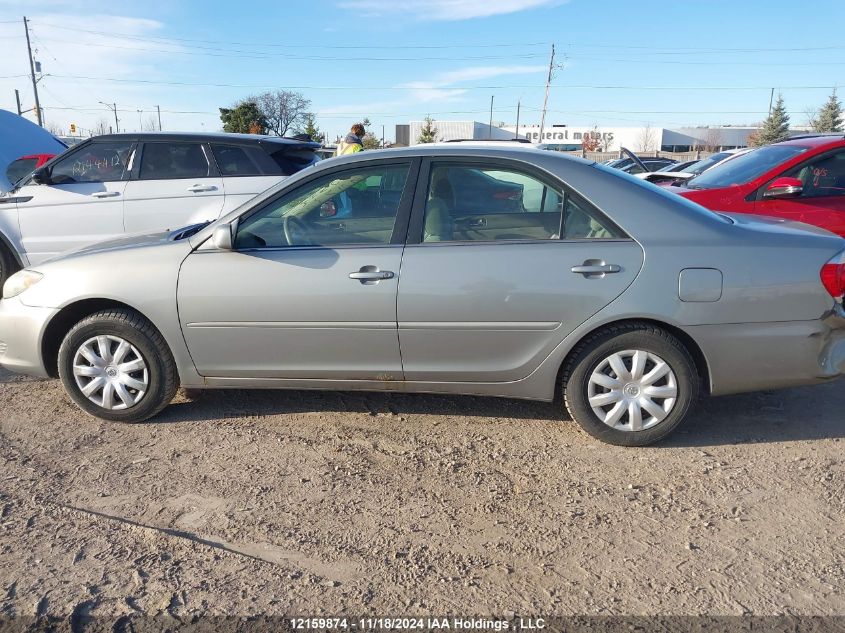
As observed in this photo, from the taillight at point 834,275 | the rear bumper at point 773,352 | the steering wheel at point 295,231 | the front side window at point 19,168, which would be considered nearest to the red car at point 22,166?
the front side window at point 19,168

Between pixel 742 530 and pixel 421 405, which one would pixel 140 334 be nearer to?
pixel 421 405

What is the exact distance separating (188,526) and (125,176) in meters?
5.02

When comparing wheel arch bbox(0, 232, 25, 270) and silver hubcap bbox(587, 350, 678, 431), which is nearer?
silver hubcap bbox(587, 350, 678, 431)

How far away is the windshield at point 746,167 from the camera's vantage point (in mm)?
6059

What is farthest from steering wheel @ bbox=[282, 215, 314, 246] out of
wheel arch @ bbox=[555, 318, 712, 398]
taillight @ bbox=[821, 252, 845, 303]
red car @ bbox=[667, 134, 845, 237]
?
red car @ bbox=[667, 134, 845, 237]

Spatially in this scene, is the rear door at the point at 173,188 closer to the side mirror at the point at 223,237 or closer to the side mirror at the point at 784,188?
the side mirror at the point at 223,237

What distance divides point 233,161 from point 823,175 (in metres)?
5.68

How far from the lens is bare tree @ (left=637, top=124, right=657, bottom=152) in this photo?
287 feet

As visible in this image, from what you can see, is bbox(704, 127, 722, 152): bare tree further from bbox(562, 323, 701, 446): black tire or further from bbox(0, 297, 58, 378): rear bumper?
bbox(0, 297, 58, 378): rear bumper

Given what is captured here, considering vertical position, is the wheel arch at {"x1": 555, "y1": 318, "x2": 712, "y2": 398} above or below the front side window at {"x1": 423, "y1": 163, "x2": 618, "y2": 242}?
below

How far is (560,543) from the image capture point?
276 centimetres

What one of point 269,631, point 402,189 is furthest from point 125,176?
point 269,631

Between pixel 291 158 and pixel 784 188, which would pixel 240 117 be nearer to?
pixel 291 158

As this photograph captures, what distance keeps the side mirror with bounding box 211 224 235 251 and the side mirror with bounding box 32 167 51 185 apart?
4.16 meters
